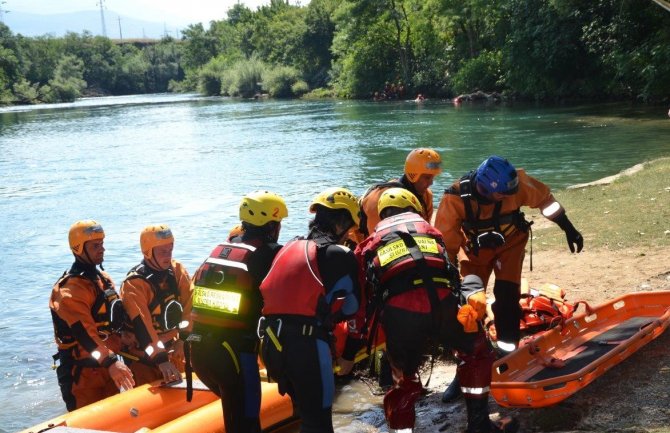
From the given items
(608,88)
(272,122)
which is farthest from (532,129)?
(272,122)

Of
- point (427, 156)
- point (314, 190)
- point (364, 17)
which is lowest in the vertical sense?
point (314, 190)

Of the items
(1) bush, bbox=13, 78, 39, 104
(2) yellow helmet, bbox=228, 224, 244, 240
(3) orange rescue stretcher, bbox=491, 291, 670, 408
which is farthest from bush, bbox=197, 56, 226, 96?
(3) orange rescue stretcher, bbox=491, 291, 670, 408

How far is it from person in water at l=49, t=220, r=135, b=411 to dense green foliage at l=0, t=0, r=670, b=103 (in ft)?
81.0

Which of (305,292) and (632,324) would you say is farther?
(632,324)

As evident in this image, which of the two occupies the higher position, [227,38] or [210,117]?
[227,38]

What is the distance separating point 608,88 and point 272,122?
18.3 meters

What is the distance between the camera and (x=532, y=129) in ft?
97.7

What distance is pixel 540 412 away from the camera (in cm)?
527

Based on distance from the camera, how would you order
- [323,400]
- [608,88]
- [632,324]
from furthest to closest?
[608,88]
[632,324]
[323,400]

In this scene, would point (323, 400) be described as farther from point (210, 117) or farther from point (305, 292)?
point (210, 117)

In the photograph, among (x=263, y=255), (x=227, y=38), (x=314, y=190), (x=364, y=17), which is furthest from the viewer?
(x=227, y=38)

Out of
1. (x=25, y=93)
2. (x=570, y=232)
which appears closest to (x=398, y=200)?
(x=570, y=232)

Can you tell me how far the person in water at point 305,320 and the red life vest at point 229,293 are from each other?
0.65 ft

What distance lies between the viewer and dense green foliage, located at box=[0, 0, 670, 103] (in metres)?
33.4
